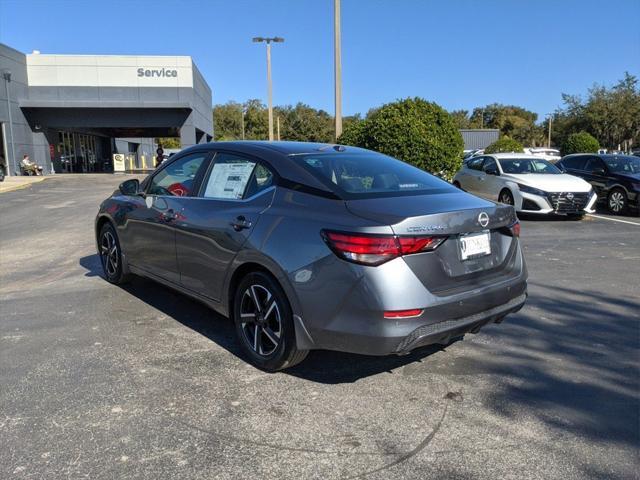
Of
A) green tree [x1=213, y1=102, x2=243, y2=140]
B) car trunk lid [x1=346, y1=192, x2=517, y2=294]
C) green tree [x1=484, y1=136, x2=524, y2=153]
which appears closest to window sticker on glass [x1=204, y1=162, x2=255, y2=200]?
car trunk lid [x1=346, y1=192, x2=517, y2=294]

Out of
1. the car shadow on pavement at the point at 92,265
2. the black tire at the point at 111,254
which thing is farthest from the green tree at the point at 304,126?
the black tire at the point at 111,254

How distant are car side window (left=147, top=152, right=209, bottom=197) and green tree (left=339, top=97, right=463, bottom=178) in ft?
25.9

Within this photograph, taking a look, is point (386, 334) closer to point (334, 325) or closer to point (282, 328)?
point (334, 325)

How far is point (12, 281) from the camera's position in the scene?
268 inches

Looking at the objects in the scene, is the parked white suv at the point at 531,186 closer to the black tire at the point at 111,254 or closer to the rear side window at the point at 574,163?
the rear side window at the point at 574,163

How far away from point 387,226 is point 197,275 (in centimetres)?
190

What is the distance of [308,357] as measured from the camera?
4191mm

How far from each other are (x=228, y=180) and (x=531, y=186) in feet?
29.8

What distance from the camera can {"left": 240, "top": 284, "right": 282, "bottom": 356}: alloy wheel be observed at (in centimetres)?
373

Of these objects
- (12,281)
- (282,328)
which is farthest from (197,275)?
(12,281)

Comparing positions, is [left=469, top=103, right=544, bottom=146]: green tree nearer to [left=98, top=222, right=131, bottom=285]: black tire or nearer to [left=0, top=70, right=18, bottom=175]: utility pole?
[left=0, top=70, right=18, bottom=175]: utility pole

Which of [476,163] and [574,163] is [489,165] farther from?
[574,163]

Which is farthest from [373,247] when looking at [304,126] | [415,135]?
[304,126]

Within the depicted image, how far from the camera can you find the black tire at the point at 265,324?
11.8 feet
